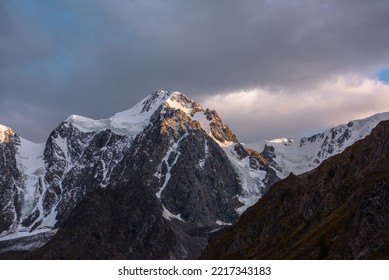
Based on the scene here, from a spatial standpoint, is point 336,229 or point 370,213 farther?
point 336,229
